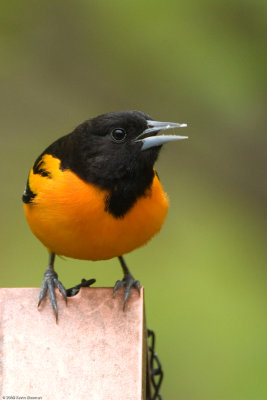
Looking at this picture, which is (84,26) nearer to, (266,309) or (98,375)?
(266,309)

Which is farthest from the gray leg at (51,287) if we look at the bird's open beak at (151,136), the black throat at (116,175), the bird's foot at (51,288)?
the bird's open beak at (151,136)

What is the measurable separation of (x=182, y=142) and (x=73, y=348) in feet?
15.3


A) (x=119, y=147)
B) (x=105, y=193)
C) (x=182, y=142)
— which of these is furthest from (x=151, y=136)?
(x=182, y=142)

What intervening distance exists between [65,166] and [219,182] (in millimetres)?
3514

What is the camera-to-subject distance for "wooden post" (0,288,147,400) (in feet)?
10.3

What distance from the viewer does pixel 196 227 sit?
736 centimetres

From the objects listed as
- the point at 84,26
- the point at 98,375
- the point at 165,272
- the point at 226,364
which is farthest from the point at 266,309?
the point at 98,375

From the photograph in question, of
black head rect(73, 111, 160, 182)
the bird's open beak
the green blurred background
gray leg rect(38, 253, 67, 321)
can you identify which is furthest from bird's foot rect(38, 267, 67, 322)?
the green blurred background

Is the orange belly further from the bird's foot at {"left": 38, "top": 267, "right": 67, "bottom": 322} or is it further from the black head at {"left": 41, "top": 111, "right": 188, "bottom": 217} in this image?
the bird's foot at {"left": 38, "top": 267, "right": 67, "bottom": 322}

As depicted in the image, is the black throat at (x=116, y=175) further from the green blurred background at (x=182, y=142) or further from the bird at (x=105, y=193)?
the green blurred background at (x=182, y=142)

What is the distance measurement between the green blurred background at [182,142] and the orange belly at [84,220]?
160cm

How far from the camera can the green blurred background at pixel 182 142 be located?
5648 millimetres

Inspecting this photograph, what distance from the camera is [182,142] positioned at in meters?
7.77

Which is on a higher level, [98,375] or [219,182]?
[219,182]
